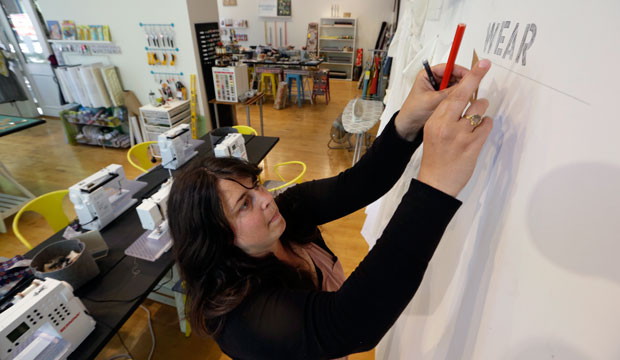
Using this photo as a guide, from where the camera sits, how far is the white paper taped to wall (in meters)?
0.34

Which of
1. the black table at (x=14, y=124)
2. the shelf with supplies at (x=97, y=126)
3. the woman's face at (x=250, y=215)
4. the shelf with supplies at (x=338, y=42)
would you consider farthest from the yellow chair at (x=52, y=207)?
the shelf with supplies at (x=338, y=42)

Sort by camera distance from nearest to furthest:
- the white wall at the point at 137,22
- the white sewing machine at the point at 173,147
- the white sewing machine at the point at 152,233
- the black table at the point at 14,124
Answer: the white sewing machine at the point at 152,233 → the white sewing machine at the point at 173,147 → the black table at the point at 14,124 → the white wall at the point at 137,22

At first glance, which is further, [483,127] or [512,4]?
[512,4]

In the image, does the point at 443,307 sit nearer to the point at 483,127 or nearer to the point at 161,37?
the point at 483,127

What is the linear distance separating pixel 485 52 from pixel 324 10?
8.77 m

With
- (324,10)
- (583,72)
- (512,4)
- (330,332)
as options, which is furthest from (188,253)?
(324,10)

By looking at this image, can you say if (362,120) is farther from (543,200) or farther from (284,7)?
(284,7)

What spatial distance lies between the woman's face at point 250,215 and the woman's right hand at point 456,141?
0.49 m

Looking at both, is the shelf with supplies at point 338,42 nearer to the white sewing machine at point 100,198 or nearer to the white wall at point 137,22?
the white wall at point 137,22

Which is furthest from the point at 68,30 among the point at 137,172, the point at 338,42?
the point at 338,42

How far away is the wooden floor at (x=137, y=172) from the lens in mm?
1894

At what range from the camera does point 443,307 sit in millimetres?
768

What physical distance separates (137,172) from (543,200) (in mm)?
4436

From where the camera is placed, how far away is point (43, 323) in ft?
3.28
